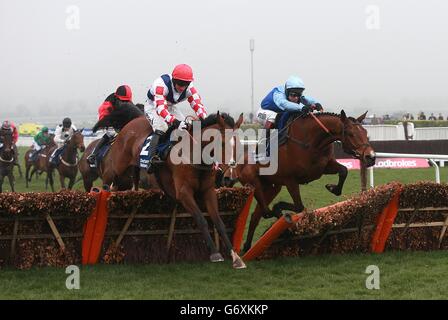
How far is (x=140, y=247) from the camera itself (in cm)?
648

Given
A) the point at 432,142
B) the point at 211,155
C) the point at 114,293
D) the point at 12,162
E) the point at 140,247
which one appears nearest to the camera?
the point at 114,293

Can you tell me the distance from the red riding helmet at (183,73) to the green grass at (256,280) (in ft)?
6.23

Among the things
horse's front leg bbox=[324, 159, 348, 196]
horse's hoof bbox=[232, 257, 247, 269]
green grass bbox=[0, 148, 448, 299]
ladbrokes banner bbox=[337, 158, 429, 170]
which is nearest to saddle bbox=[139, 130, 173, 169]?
green grass bbox=[0, 148, 448, 299]

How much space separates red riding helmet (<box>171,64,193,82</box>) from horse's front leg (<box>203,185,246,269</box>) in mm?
1196

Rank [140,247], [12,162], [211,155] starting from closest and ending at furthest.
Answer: [211,155] → [140,247] → [12,162]

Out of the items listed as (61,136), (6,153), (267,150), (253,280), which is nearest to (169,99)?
(267,150)

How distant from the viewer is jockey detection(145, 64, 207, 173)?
253 inches

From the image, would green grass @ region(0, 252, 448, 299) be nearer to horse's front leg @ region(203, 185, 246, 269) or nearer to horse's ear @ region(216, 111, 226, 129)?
horse's front leg @ region(203, 185, 246, 269)

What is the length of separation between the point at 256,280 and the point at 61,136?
372 inches

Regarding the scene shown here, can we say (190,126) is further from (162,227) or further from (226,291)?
(226,291)

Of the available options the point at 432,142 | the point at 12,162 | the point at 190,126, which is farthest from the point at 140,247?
the point at 432,142

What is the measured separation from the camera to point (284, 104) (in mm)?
7480

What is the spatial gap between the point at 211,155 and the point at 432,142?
1298 cm
